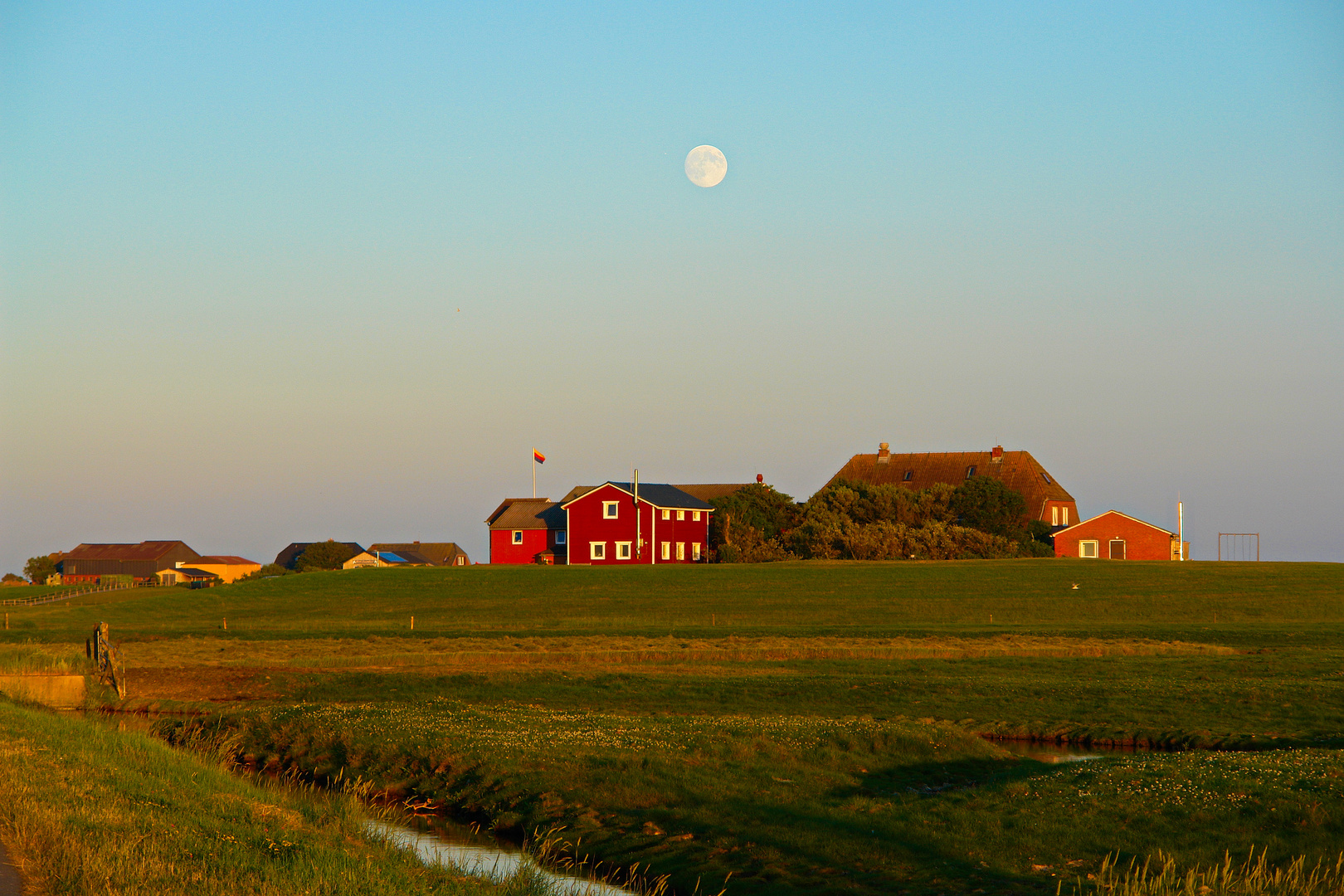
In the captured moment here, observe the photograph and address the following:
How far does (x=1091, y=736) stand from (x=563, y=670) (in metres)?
17.4

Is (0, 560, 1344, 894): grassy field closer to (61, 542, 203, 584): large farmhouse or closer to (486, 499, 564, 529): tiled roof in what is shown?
(486, 499, 564, 529): tiled roof

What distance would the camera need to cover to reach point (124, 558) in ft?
535

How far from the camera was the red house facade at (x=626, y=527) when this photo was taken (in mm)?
93250

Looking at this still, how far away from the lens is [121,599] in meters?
67.4

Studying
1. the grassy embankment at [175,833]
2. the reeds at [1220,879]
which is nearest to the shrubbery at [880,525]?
the grassy embankment at [175,833]

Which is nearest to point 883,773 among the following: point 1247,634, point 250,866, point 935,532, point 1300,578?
point 250,866

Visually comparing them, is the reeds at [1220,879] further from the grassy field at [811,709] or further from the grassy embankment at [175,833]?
the grassy embankment at [175,833]

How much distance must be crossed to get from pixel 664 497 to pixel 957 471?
100ft

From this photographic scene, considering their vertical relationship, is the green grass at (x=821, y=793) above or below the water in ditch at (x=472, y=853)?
above

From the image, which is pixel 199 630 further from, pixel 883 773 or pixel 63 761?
pixel 883 773

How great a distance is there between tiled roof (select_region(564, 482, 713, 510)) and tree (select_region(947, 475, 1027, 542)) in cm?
2086

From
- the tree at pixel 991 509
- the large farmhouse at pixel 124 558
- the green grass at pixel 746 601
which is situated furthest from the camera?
the large farmhouse at pixel 124 558

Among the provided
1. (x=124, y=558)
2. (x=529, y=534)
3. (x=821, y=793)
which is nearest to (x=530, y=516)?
(x=529, y=534)

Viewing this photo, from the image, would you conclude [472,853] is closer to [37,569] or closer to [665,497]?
[665,497]
